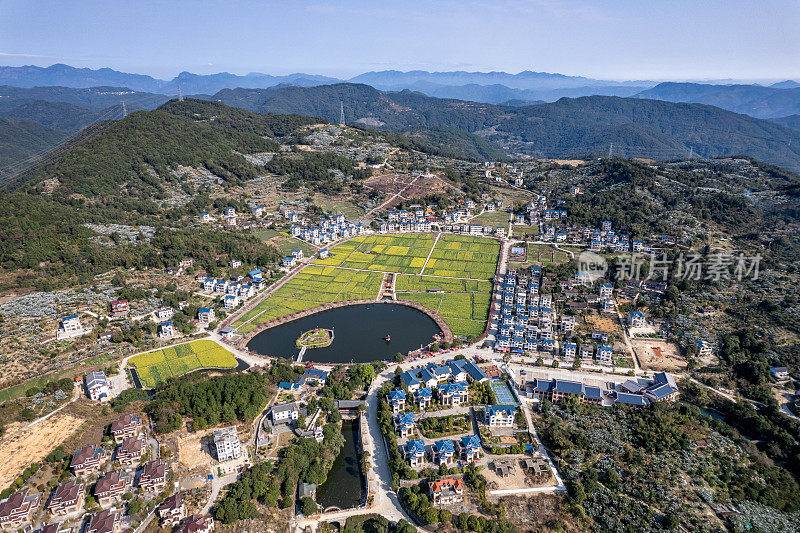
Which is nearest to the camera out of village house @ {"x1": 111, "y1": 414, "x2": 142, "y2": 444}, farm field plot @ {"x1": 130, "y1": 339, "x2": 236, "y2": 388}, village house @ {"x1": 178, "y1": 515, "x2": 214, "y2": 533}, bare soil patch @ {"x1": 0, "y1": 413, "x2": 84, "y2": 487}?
village house @ {"x1": 178, "y1": 515, "x2": 214, "y2": 533}

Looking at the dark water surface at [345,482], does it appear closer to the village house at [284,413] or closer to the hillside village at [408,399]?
the hillside village at [408,399]

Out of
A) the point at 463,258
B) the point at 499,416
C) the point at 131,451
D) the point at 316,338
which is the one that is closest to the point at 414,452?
the point at 499,416

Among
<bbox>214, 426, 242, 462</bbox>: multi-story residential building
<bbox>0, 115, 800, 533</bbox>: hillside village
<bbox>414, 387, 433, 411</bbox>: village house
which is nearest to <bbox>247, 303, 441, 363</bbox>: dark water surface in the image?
<bbox>0, 115, 800, 533</bbox>: hillside village

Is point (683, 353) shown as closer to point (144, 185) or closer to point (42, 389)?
point (42, 389)

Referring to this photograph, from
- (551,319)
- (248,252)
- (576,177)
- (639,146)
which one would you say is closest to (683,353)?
(551,319)

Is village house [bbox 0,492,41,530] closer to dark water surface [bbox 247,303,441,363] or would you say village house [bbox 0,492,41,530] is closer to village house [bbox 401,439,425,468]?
dark water surface [bbox 247,303,441,363]
